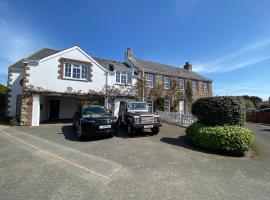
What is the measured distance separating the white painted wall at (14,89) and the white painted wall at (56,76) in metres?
4.69

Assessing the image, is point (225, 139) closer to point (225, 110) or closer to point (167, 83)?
point (225, 110)

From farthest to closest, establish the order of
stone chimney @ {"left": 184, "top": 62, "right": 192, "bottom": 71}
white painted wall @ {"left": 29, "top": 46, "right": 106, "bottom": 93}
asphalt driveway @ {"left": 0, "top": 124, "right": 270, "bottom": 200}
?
stone chimney @ {"left": 184, "top": 62, "right": 192, "bottom": 71} < white painted wall @ {"left": 29, "top": 46, "right": 106, "bottom": 93} < asphalt driveway @ {"left": 0, "top": 124, "right": 270, "bottom": 200}

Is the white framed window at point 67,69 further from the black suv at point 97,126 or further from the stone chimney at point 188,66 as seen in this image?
the stone chimney at point 188,66

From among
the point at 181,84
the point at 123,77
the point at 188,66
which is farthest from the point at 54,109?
the point at 188,66

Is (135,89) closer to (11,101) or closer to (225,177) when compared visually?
(11,101)

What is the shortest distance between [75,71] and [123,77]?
17.0ft

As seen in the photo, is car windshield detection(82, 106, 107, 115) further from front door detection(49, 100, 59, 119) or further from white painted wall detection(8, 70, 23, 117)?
front door detection(49, 100, 59, 119)

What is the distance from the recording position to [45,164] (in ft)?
21.2

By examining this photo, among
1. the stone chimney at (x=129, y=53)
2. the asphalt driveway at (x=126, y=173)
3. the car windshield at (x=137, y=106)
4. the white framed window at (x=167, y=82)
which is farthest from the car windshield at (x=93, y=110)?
the stone chimney at (x=129, y=53)

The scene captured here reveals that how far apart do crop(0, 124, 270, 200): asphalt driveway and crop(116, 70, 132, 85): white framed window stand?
473 inches

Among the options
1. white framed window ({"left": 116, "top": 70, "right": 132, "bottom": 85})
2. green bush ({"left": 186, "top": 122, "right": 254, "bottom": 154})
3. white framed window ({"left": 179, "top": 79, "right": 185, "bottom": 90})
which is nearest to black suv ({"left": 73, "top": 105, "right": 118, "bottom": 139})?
green bush ({"left": 186, "top": 122, "right": 254, "bottom": 154})

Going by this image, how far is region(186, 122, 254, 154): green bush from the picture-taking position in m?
8.45

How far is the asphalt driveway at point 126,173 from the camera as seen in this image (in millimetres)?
4535

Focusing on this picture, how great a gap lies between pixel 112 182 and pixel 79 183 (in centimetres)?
86
